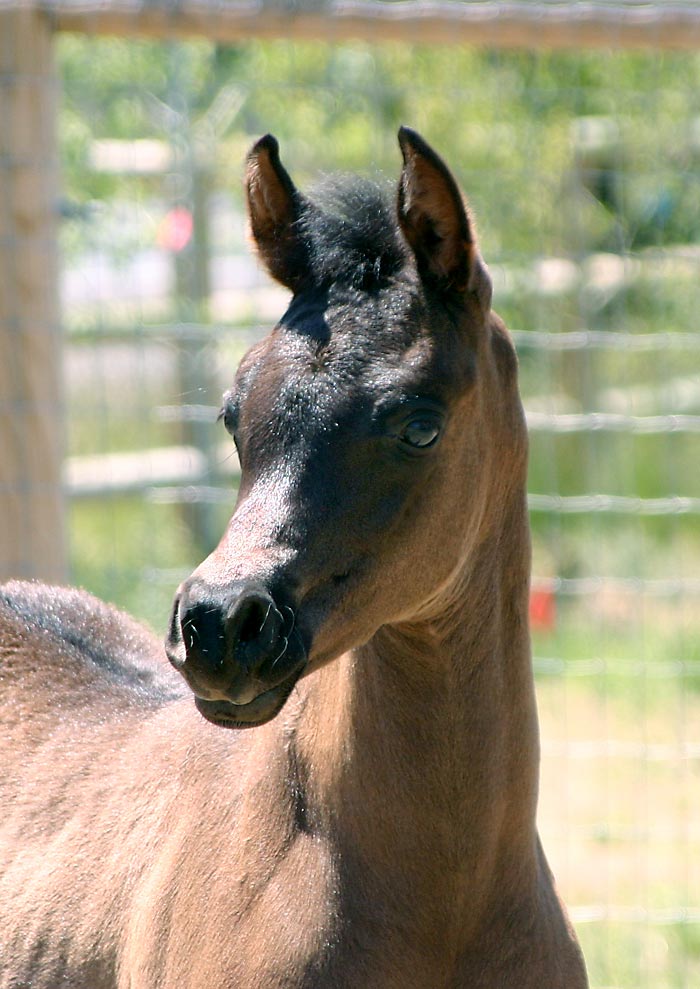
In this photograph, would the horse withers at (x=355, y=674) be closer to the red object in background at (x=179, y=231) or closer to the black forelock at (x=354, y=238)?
the black forelock at (x=354, y=238)

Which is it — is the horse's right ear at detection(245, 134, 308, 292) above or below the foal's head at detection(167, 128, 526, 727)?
above

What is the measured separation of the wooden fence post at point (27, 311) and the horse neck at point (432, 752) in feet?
5.79

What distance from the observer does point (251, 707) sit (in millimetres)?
1754

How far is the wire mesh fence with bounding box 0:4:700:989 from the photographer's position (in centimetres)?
481

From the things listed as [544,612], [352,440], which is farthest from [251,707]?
[544,612]

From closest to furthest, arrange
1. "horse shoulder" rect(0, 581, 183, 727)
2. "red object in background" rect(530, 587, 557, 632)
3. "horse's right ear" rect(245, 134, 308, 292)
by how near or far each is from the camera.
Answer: "horse's right ear" rect(245, 134, 308, 292) → "horse shoulder" rect(0, 581, 183, 727) → "red object in background" rect(530, 587, 557, 632)

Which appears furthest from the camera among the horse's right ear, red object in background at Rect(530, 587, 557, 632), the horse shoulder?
red object in background at Rect(530, 587, 557, 632)

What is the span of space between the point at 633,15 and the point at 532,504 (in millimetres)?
1512

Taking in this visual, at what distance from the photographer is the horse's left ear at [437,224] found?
2.05 meters

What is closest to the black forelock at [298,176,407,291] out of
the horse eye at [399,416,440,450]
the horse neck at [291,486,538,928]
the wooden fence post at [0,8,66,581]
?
the horse eye at [399,416,440,450]

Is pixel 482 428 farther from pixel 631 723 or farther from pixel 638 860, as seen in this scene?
pixel 631 723

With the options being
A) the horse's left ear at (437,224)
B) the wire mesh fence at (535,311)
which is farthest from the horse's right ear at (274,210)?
the wire mesh fence at (535,311)

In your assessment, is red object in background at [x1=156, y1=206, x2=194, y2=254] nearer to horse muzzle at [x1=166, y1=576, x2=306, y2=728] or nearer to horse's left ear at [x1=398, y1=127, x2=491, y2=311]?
horse's left ear at [x1=398, y1=127, x2=491, y2=311]

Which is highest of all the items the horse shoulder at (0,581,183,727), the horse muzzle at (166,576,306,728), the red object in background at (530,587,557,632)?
the horse muzzle at (166,576,306,728)
